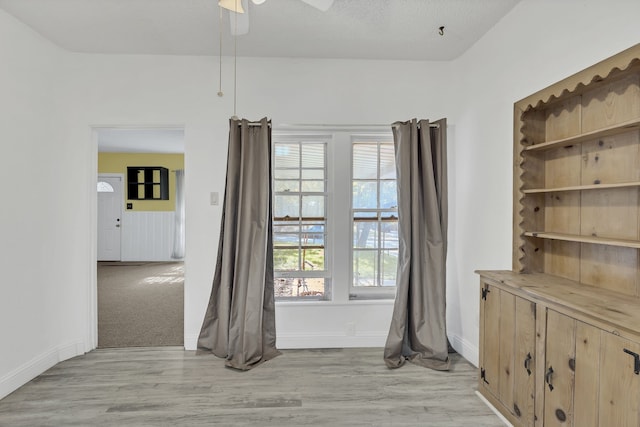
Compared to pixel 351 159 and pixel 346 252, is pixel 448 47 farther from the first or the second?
pixel 346 252

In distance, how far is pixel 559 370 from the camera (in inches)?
59.6

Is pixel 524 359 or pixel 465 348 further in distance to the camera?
pixel 465 348

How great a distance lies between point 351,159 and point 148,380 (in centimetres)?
234

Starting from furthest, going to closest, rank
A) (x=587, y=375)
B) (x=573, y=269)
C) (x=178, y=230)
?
(x=178, y=230) < (x=573, y=269) < (x=587, y=375)

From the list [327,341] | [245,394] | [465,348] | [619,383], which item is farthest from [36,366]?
[619,383]

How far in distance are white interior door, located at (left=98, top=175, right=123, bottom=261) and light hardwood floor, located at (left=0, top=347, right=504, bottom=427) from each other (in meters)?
5.08

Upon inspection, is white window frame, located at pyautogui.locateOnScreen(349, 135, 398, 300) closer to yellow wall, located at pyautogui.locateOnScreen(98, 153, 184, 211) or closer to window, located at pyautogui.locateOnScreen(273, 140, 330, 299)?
window, located at pyautogui.locateOnScreen(273, 140, 330, 299)

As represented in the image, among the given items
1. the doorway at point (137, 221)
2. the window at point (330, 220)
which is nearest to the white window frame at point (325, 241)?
the window at point (330, 220)

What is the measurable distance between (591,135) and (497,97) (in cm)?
92

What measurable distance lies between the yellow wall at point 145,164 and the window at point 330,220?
5202 mm

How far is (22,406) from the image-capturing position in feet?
6.70

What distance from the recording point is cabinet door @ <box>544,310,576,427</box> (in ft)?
4.76

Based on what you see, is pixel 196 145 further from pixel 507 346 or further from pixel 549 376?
pixel 549 376

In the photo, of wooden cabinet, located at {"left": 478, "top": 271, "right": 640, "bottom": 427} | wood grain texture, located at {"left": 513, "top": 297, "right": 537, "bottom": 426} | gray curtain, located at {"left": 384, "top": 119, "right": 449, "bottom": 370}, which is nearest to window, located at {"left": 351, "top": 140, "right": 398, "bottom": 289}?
gray curtain, located at {"left": 384, "top": 119, "right": 449, "bottom": 370}
